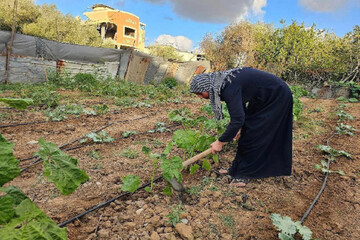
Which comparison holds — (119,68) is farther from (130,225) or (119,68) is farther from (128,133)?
(130,225)

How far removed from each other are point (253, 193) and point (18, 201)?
83.8 inches

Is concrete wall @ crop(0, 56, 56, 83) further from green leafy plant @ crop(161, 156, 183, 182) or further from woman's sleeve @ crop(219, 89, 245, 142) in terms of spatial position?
woman's sleeve @ crop(219, 89, 245, 142)

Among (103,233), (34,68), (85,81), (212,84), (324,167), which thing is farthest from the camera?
(85,81)

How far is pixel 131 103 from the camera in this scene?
6.84m

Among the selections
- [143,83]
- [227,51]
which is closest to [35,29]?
[143,83]

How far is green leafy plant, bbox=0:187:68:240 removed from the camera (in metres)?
0.84

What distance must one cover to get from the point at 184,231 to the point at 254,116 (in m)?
1.30

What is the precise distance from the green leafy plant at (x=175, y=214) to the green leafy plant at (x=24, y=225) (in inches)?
46.5

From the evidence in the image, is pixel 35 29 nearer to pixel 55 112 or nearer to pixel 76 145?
pixel 55 112

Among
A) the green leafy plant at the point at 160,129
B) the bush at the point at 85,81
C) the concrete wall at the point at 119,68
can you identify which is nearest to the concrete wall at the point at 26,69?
the concrete wall at the point at 119,68

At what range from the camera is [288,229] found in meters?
1.83

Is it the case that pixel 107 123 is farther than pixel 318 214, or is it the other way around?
pixel 107 123

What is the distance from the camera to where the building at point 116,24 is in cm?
2478

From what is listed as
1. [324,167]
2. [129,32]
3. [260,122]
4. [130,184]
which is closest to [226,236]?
[130,184]
